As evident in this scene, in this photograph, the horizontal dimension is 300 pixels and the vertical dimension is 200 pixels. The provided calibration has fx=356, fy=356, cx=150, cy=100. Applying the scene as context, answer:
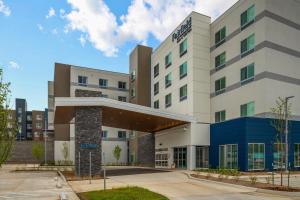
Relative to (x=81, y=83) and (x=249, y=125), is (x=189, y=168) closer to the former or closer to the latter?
(x=249, y=125)

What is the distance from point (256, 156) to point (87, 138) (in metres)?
17.4

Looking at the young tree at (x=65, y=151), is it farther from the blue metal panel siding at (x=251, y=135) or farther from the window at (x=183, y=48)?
the blue metal panel siding at (x=251, y=135)

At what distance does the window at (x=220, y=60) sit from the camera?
4394 cm

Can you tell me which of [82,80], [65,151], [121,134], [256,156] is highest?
[82,80]

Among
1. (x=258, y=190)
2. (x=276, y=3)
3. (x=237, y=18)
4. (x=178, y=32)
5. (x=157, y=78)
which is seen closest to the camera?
(x=258, y=190)

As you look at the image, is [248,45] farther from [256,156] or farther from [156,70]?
[156,70]

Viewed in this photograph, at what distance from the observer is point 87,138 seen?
34.3 meters

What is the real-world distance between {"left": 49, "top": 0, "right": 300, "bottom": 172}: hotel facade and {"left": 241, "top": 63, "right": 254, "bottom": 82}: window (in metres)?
0.12

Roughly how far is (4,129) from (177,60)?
37.1 meters

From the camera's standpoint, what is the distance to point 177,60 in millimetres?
50000

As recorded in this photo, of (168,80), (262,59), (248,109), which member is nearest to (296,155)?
(248,109)

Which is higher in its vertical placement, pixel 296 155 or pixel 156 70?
pixel 156 70

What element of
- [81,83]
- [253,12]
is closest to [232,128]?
[253,12]

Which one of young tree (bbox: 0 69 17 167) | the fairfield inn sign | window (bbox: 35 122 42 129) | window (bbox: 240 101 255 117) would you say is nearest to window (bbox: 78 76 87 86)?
the fairfield inn sign
